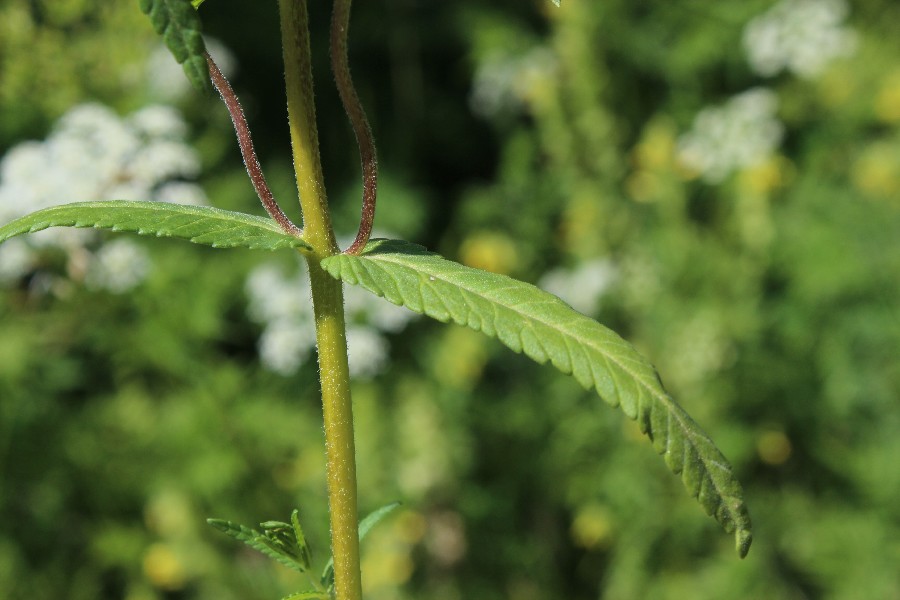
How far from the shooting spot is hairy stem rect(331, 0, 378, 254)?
667mm

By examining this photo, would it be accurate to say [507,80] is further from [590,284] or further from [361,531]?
[361,531]

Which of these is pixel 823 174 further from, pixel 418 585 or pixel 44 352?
pixel 44 352

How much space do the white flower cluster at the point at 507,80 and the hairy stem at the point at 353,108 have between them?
3.27 meters

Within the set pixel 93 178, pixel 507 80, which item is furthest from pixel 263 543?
pixel 507 80

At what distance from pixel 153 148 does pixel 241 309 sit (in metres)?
1.42

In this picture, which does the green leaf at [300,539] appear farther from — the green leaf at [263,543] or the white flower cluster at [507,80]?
the white flower cluster at [507,80]

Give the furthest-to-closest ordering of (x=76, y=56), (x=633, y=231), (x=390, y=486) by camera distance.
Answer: (x=633, y=231) < (x=390, y=486) < (x=76, y=56)

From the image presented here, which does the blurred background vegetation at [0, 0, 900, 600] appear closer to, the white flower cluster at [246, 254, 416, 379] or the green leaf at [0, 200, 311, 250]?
the white flower cluster at [246, 254, 416, 379]

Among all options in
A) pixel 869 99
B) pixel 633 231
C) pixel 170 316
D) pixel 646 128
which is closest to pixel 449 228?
pixel 646 128

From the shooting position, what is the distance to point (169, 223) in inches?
28.1

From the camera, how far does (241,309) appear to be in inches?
134

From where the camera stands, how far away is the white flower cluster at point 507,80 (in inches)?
158

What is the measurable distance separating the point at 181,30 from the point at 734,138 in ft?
10.4

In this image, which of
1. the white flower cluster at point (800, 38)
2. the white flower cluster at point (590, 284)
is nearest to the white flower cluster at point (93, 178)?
the white flower cluster at point (590, 284)
